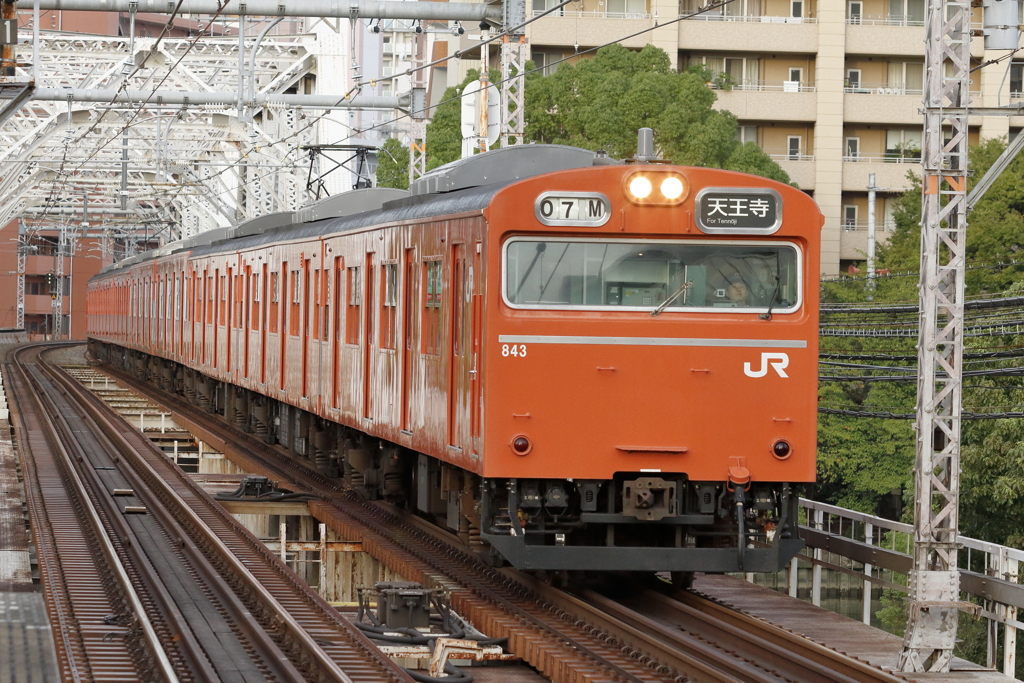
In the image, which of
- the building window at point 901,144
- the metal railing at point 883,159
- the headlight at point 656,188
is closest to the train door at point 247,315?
the headlight at point 656,188

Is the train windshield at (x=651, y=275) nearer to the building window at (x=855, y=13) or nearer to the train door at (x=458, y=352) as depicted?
the train door at (x=458, y=352)

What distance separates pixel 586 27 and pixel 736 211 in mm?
37824

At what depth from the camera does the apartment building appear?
4719 cm

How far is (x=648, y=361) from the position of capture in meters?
9.54

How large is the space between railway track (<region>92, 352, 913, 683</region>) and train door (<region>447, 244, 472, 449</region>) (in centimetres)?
111

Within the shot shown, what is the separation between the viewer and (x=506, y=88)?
57.5 ft

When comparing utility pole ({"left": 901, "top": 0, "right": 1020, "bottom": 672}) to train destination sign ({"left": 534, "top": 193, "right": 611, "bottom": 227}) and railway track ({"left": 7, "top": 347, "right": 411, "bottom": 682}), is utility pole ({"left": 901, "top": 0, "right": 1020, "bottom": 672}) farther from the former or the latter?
railway track ({"left": 7, "top": 347, "right": 411, "bottom": 682})

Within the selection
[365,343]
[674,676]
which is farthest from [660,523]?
[365,343]

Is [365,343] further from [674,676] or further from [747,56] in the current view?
[747,56]

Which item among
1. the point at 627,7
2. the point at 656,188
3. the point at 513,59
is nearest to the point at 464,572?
the point at 656,188

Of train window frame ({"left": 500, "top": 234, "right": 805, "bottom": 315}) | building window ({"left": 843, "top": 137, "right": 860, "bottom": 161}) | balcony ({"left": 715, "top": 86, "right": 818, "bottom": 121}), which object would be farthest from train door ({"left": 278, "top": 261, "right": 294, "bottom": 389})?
building window ({"left": 843, "top": 137, "right": 860, "bottom": 161})

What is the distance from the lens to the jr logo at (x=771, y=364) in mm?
9578

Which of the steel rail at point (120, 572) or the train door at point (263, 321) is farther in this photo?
the train door at point (263, 321)

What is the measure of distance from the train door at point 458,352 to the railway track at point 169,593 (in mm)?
1421
